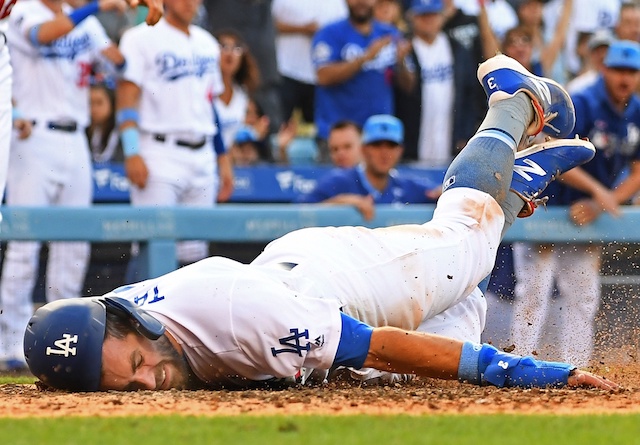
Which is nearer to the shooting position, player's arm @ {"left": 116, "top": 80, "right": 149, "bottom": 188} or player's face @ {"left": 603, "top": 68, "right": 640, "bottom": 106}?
player's face @ {"left": 603, "top": 68, "right": 640, "bottom": 106}

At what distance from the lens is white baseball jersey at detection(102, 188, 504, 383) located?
14.3ft

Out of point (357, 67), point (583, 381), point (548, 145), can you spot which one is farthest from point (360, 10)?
point (583, 381)

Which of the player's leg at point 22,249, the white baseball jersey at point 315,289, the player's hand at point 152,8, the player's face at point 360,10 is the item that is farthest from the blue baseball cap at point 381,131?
the white baseball jersey at point 315,289

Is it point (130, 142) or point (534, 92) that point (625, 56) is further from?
point (130, 142)

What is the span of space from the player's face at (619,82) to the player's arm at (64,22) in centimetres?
354

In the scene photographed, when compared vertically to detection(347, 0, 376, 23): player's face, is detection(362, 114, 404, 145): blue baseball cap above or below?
below

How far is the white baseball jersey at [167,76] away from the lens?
893cm

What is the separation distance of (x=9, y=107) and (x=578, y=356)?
10.8 feet

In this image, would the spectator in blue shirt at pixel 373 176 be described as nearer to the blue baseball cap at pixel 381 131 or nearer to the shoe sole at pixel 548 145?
the blue baseball cap at pixel 381 131

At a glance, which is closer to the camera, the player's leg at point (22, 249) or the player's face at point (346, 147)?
the player's leg at point (22, 249)

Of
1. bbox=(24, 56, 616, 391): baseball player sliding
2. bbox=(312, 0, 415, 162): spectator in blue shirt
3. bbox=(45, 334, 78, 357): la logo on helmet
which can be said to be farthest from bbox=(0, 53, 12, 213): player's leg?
bbox=(312, 0, 415, 162): spectator in blue shirt

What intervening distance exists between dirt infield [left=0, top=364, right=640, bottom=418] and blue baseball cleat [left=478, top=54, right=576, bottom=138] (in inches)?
60.8

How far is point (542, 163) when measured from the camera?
18.4ft

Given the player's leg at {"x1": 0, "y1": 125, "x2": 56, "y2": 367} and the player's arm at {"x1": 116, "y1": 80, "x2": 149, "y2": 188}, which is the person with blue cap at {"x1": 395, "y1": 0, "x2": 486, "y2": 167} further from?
the player's leg at {"x1": 0, "y1": 125, "x2": 56, "y2": 367}
